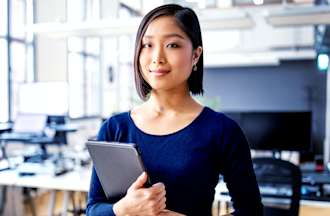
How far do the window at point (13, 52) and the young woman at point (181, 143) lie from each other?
1.64m

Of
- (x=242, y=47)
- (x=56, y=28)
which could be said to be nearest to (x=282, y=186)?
(x=56, y=28)

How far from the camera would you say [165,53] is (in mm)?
871

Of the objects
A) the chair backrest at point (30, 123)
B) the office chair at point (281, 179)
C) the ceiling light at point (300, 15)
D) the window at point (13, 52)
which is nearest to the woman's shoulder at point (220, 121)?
the office chair at point (281, 179)

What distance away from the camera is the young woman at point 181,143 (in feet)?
2.85

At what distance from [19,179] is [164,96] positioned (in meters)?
2.11

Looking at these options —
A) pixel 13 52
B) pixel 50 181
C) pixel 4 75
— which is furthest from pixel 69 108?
pixel 13 52

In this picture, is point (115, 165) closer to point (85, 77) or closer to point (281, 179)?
point (281, 179)

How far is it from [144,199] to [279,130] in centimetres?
229

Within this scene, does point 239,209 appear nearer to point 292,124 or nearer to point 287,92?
point 292,124

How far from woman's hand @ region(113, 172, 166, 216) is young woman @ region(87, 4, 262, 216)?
11 mm

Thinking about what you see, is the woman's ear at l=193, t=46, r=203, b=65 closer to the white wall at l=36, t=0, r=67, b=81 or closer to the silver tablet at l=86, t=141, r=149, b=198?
the silver tablet at l=86, t=141, r=149, b=198

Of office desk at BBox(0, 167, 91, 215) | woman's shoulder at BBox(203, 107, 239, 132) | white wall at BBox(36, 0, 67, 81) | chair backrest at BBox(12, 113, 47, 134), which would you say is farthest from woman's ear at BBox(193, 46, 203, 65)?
white wall at BBox(36, 0, 67, 81)

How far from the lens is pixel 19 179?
2693 mm

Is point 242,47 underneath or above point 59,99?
above
